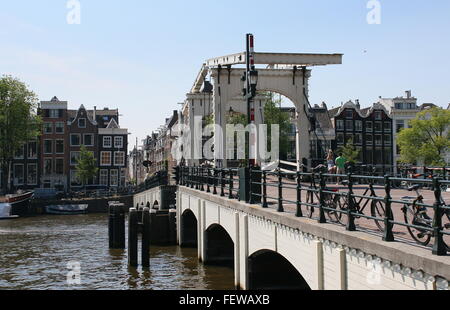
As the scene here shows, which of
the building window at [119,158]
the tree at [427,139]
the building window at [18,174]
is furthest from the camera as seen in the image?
the building window at [119,158]

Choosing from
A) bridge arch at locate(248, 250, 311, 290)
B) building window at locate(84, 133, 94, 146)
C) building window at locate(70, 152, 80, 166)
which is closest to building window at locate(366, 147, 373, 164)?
building window at locate(84, 133, 94, 146)

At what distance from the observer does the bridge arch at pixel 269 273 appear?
13812mm

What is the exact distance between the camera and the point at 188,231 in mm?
25719

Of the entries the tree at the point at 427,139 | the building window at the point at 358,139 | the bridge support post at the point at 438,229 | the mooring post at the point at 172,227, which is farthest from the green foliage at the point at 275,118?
the bridge support post at the point at 438,229

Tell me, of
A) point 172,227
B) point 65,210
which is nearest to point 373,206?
point 172,227

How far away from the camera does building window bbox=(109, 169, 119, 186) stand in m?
65.4

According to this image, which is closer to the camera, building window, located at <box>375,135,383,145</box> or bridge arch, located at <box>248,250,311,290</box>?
bridge arch, located at <box>248,250,311,290</box>

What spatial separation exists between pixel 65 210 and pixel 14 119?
484 inches

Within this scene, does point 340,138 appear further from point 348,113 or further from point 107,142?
point 107,142

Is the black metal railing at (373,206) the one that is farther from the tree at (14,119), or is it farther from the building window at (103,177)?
the building window at (103,177)

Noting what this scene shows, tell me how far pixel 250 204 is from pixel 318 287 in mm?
4830

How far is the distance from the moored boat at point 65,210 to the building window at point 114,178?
1452cm

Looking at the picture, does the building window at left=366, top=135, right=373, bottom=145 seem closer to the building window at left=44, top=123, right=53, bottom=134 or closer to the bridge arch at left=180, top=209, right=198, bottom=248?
the building window at left=44, top=123, right=53, bottom=134

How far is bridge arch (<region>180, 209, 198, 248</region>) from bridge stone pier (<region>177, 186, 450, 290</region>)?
567cm
